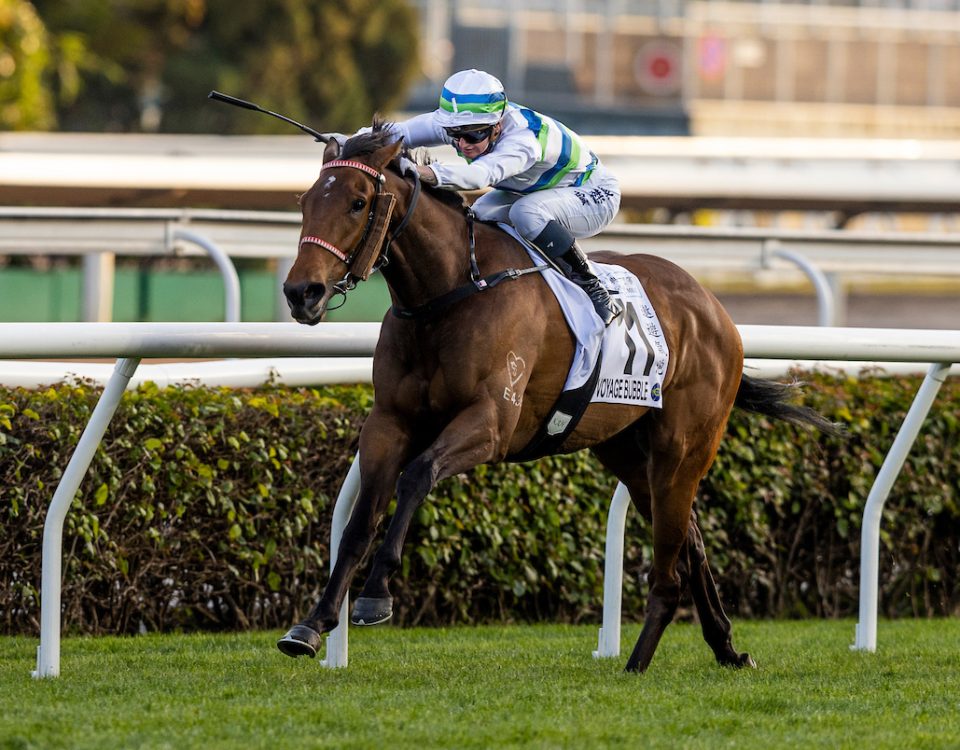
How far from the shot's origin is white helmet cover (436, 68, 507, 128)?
15.3 ft

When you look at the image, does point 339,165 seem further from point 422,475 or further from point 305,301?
point 422,475

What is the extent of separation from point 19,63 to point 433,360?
1863 cm

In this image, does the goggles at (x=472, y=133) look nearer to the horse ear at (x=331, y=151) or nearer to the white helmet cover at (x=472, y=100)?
the white helmet cover at (x=472, y=100)

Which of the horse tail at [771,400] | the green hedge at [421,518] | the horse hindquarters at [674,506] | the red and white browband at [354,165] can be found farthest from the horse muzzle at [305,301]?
the horse tail at [771,400]

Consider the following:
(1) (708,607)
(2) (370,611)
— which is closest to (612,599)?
(1) (708,607)

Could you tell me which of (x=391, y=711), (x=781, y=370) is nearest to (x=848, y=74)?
(x=781, y=370)

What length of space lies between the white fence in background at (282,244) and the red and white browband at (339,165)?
7.51 ft

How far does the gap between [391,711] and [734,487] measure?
288 cm

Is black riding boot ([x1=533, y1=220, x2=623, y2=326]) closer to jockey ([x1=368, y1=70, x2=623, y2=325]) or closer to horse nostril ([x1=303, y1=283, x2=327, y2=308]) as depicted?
jockey ([x1=368, y1=70, x2=623, y2=325])

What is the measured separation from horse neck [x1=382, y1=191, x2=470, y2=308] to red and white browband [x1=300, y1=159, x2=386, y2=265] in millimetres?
218

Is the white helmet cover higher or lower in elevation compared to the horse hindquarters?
higher

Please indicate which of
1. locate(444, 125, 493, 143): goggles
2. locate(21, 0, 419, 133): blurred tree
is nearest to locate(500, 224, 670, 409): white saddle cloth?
locate(444, 125, 493, 143): goggles

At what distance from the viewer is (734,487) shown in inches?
259

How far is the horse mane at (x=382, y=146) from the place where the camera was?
14.3ft
